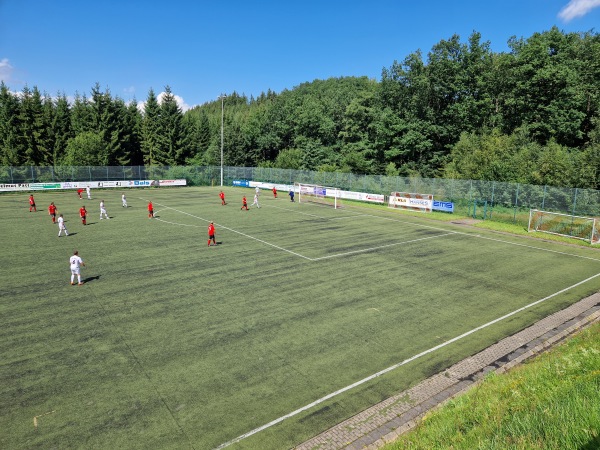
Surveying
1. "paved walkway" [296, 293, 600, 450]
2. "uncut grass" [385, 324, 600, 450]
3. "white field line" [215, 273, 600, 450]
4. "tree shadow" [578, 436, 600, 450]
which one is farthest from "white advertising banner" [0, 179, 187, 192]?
"tree shadow" [578, 436, 600, 450]

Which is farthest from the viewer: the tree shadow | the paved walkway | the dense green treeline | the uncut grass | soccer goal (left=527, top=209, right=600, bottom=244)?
the dense green treeline

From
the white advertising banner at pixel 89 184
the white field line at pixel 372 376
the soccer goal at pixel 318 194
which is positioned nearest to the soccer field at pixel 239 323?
the white field line at pixel 372 376

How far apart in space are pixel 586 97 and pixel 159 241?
60032mm

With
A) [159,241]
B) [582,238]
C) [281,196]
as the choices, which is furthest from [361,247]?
[281,196]

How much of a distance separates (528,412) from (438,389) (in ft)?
9.55

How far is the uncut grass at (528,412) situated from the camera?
5.97 metres

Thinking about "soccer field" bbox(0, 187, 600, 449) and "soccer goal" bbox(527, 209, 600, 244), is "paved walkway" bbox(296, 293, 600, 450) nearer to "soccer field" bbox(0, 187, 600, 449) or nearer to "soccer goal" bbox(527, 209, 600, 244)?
"soccer field" bbox(0, 187, 600, 449)

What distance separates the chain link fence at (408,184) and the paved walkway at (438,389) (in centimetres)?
2251

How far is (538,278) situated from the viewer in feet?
62.3

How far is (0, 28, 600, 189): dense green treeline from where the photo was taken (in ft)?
159

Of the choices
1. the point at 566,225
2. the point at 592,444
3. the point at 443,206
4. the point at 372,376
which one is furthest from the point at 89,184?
the point at 592,444

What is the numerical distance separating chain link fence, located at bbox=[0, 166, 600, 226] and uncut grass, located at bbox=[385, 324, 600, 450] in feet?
91.8

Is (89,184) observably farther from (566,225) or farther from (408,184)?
(566,225)

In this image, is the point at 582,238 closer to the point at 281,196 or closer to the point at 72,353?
the point at 72,353
